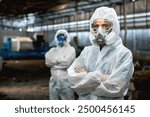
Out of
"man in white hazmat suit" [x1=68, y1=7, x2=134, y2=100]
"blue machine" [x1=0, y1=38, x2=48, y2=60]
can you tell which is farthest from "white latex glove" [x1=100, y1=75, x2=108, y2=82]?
"blue machine" [x1=0, y1=38, x2=48, y2=60]

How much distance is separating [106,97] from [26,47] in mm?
6906

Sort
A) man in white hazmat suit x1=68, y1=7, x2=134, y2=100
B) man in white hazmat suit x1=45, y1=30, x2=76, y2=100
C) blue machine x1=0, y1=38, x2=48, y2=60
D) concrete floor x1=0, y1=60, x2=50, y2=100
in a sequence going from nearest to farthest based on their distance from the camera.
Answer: man in white hazmat suit x1=68, y1=7, x2=134, y2=100
man in white hazmat suit x1=45, y1=30, x2=76, y2=100
concrete floor x1=0, y1=60, x2=50, y2=100
blue machine x1=0, y1=38, x2=48, y2=60

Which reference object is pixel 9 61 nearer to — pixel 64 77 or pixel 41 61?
pixel 41 61

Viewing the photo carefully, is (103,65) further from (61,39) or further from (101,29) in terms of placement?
(61,39)

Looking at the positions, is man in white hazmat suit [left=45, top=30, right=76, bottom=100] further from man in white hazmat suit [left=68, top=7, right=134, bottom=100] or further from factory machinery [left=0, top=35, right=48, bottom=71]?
factory machinery [left=0, top=35, right=48, bottom=71]

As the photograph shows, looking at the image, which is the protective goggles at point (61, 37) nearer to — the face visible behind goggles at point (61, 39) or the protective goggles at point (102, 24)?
the face visible behind goggles at point (61, 39)

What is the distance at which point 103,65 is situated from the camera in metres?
1.24

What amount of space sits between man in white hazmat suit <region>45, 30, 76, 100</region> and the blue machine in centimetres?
538

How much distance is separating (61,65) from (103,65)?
1.17 metres

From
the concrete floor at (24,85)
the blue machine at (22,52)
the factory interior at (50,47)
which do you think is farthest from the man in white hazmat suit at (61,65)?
the blue machine at (22,52)

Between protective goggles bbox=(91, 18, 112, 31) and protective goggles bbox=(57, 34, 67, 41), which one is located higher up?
protective goggles bbox=(91, 18, 112, 31)

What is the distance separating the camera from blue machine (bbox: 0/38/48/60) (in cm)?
774

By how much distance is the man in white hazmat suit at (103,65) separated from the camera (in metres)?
1.19

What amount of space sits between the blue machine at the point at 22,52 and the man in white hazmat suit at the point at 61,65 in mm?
5385
